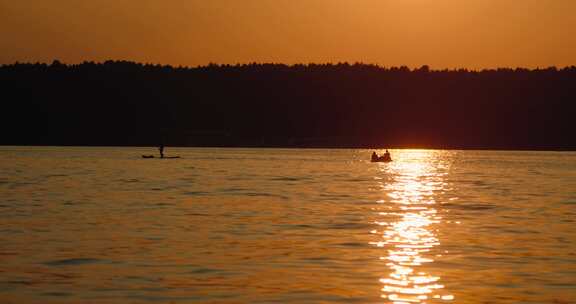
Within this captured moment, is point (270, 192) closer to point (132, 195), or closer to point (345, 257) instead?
point (132, 195)

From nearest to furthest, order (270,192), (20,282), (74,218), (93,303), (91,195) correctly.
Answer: (93,303)
(20,282)
(74,218)
(91,195)
(270,192)

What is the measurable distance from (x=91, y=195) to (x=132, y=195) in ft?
6.39

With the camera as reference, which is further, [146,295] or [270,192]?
[270,192]

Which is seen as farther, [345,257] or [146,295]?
[345,257]

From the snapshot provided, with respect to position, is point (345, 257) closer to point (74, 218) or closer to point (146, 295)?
point (146, 295)

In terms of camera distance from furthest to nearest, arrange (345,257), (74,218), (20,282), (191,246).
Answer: (74,218) < (191,246) < (345,257) < (20,282)

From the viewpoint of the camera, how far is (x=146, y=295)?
19.9 metres

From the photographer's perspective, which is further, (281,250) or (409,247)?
(409,247)

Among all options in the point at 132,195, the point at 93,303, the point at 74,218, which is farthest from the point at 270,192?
the point at 93,303

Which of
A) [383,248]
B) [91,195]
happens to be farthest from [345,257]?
[91,195]

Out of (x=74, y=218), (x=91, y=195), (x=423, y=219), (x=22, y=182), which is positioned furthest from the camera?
(x=22, y=182)

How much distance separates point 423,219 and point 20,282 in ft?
65.5

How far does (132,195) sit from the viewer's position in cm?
5034

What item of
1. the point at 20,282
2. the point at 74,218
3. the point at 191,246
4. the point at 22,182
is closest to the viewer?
the point at 20,282
